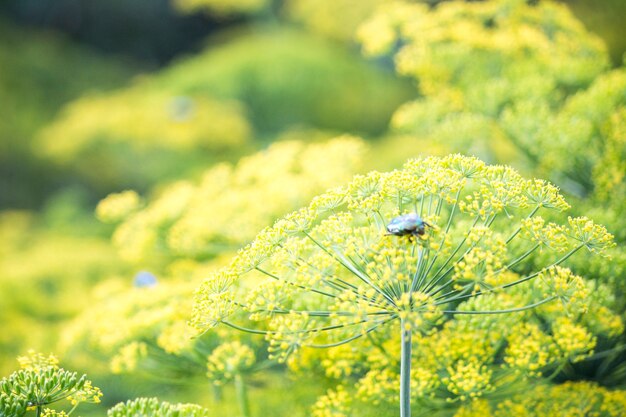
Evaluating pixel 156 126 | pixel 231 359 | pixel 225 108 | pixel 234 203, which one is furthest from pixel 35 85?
pixel 231 359

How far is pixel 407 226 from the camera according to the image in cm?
67

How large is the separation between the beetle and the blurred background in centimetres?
51

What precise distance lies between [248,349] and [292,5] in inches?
98.4

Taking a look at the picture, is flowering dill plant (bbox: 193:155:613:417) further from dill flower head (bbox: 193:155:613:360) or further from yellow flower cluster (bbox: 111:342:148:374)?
yellow flower cluster (bbox: 111:342:148:374)

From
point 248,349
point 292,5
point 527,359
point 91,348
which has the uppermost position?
point 292,5

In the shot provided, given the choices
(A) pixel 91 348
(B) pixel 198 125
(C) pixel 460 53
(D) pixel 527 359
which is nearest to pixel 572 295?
(D) pixel 527 359

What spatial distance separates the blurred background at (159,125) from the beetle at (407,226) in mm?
505

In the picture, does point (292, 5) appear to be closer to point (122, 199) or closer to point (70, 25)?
point (70, 25)

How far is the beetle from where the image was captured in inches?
26.5

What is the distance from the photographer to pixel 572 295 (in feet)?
2.30

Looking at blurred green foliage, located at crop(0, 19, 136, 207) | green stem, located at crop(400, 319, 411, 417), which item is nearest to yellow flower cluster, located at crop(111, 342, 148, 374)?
green stem, located at crop(400, 319, 411, 417)

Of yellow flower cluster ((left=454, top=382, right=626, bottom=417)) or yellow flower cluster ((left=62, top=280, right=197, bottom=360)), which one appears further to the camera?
yellow flower cluster ((left=62, top=280, right=197, bottom=360))

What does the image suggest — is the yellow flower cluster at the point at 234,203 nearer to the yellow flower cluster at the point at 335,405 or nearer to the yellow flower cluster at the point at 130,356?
the yellow flower cluster at the point at 130,356

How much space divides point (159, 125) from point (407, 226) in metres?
2.13
